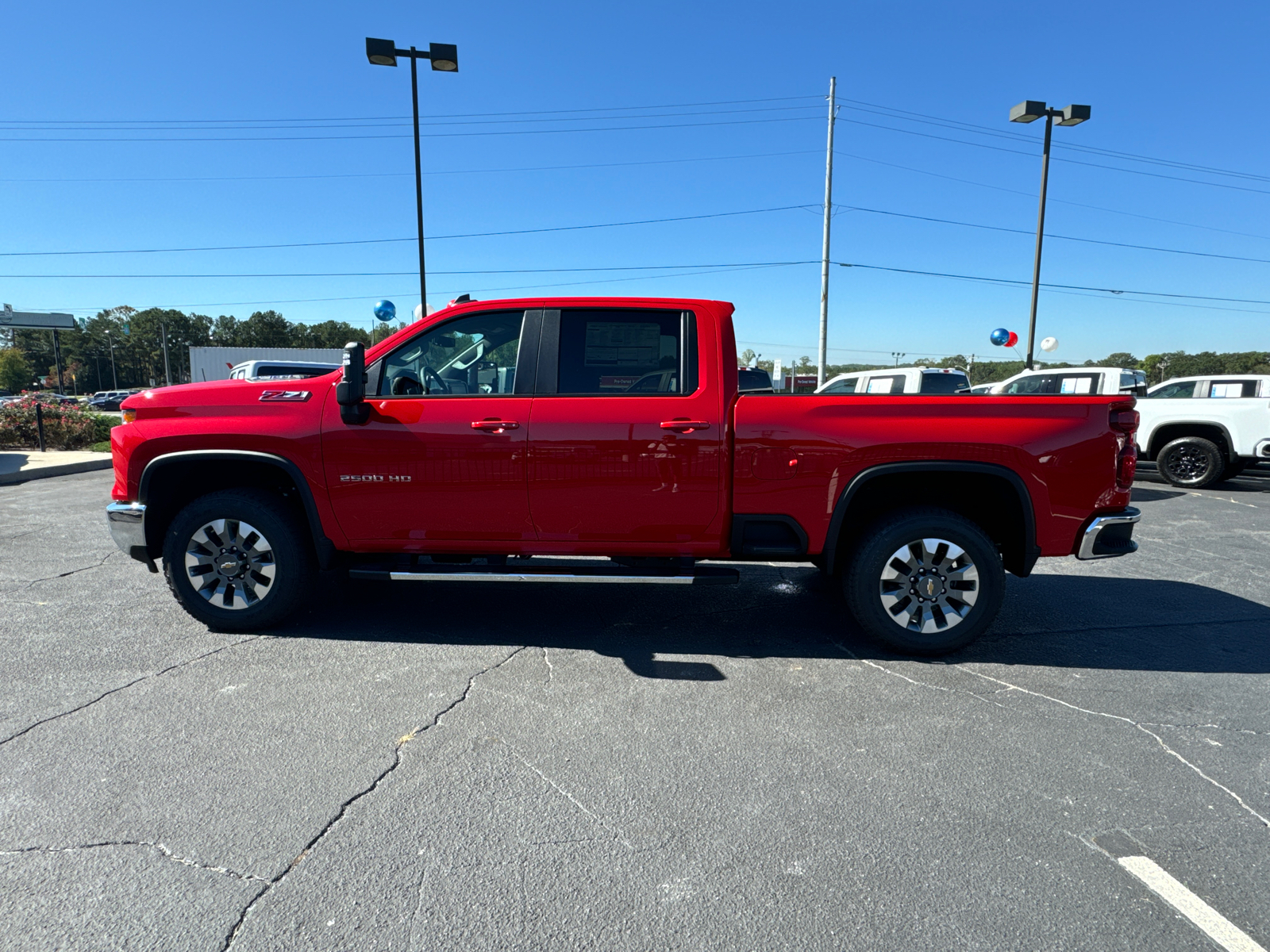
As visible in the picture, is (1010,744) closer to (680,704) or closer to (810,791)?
(810,791)

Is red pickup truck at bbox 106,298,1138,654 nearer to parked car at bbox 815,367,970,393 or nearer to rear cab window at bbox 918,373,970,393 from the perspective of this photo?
parked car at bbox 815,367,970,393

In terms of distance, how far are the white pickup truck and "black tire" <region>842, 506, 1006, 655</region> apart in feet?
30.9

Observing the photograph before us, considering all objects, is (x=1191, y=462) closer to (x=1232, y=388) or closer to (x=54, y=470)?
(x=1232, y=388)

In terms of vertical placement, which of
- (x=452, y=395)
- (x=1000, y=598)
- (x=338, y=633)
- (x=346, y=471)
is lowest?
(x=338, y=633)

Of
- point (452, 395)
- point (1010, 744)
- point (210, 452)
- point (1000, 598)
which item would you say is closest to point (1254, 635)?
point (1000, 598)

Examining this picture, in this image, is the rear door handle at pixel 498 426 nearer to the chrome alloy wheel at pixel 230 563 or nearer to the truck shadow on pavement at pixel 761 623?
the truck shadow on pavement at pixel 761 623

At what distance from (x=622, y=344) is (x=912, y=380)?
34.0 feet

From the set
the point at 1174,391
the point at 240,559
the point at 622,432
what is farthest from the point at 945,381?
the point at 240,559

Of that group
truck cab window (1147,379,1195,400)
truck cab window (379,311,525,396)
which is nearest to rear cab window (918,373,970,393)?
truck cab window (1147,379,1195,400)

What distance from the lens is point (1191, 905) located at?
218cm

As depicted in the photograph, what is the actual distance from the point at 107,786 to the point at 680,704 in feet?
7.63

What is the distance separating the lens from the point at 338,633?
14.9 ft

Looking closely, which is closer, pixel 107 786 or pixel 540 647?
pixel 107 786

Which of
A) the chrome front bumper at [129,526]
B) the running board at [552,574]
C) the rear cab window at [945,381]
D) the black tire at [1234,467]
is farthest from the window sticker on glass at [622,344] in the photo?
the black tire at [1234,467]
